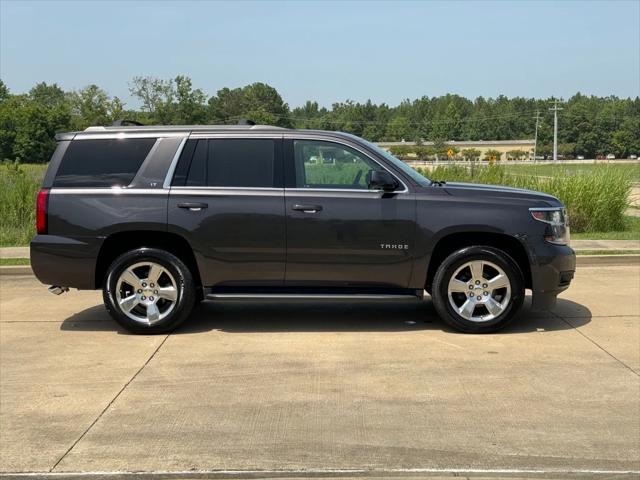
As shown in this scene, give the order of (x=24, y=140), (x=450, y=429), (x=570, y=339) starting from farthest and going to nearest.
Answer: (x=24, y=140), (x=570, y=339), (x=450, y=429)

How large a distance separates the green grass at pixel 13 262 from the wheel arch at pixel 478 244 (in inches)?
270

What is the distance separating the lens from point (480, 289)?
6559 millimetres

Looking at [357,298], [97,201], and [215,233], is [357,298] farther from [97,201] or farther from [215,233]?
[97,201]

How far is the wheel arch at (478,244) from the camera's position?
6.60 m

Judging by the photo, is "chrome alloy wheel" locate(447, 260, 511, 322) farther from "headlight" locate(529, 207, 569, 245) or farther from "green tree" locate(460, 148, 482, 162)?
"green tree" locate(460, 148, 482, 162)

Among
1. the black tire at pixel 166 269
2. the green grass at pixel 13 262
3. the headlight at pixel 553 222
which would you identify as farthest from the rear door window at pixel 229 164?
the green grass at pixel 13 262

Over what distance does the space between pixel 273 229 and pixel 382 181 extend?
1.12 meters

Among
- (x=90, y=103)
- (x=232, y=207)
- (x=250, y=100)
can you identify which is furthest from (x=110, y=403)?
(x=250, y=100)

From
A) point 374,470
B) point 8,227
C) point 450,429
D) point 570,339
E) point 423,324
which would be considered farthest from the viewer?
point 8,227

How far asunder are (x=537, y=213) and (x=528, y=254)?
0.40 meters

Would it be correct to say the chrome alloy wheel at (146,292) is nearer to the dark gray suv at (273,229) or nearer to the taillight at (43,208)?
the dark gray suv at (273,229)

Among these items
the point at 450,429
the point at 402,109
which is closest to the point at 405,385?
the point at 450,429

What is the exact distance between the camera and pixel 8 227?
14.5 meters

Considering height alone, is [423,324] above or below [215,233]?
below
